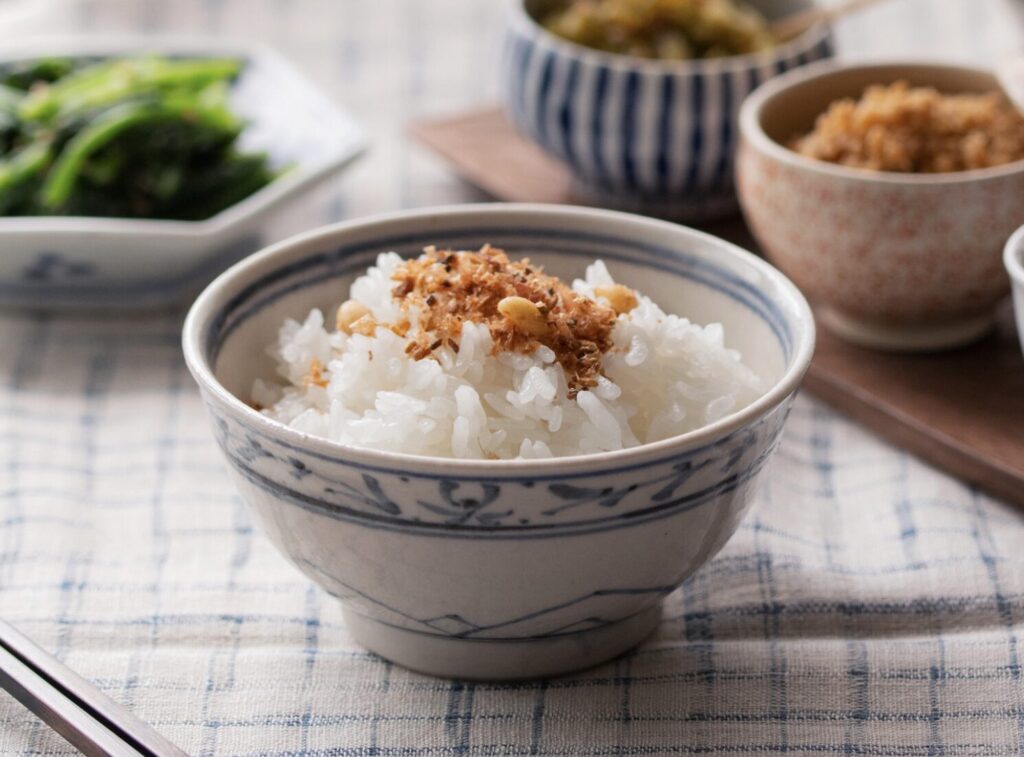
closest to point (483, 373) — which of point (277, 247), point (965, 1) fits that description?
point (277, 247)

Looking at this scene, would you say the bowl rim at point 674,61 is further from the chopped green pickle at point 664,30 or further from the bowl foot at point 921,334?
the bowl foot at point 921,334

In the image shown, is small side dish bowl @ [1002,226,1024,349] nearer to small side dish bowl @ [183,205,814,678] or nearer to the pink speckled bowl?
the pink speckled bowl

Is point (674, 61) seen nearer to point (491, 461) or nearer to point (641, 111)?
point (641, 111)

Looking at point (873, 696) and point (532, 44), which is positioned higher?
point (532, 44)

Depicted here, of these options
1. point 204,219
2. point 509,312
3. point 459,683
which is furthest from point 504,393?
point 204,219

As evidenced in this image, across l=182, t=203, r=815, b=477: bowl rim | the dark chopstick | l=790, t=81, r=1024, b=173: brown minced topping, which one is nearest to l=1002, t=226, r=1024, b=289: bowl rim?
l=790, t=81, r=1024, b=173: brown minced topping

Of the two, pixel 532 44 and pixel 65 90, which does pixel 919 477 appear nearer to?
pixel 532 44

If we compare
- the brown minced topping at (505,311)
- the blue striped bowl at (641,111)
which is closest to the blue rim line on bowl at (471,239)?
the brown minced topping at (505,311)
